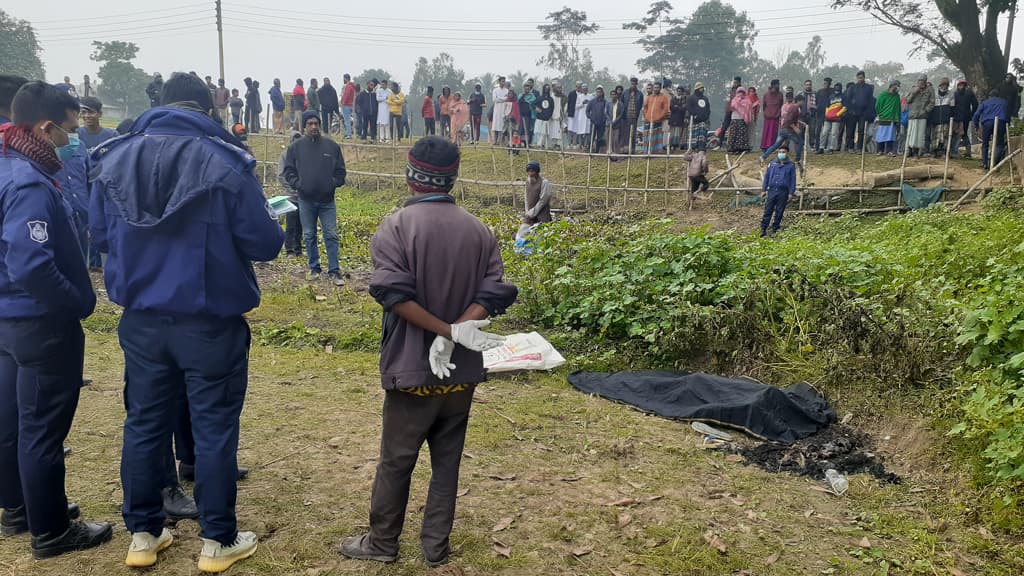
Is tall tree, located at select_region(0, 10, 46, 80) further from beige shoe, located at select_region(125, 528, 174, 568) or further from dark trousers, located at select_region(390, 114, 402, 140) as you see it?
beige shoe, located at select_region(125, 528, 174, 568)

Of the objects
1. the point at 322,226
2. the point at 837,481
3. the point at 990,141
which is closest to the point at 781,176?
the point at 990,141

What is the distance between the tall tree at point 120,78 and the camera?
5262 cm

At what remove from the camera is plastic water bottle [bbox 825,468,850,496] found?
13.9 feet

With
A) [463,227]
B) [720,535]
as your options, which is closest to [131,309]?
[463,227]

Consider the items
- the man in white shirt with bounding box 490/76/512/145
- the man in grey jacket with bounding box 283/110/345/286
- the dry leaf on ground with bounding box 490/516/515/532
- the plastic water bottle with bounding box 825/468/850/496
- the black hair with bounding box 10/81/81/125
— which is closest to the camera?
the black hair with bounding box 10/81/81/125

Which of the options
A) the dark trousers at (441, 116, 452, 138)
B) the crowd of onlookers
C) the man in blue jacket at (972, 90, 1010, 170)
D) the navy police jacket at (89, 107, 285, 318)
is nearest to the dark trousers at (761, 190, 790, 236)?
the crowd of onlookers

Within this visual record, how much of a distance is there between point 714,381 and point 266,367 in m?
3.74

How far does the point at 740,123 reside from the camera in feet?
59.6

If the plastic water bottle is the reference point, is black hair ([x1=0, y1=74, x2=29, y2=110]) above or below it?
above

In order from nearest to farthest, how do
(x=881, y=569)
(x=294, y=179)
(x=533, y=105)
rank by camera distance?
1. (x=881, y=569)
2. (x=294, y=179)
3. (x=533, y=105)

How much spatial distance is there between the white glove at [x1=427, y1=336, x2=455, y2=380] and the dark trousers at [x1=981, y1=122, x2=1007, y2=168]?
52.6 feet

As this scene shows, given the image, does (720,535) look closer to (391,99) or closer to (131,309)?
(131,309)

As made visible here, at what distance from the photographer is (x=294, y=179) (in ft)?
30.0

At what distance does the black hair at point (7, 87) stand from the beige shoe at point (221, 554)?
257 centimetres
